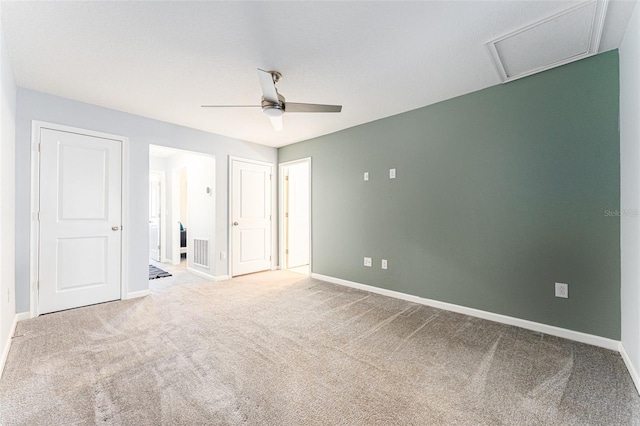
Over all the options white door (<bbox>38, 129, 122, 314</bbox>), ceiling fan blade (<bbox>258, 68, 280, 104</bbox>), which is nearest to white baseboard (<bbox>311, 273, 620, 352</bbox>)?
ceiling fan blade (<bbox>258, 68, 280, 104</bbox>)

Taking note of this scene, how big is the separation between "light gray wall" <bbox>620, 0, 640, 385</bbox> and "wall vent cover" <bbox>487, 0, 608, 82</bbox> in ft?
0.67

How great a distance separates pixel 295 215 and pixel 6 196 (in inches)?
154

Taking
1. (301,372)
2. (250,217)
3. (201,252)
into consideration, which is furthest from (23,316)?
(301,372)

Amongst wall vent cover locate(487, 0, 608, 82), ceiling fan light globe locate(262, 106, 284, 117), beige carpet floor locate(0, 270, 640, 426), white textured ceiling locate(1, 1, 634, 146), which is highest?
white textured ceiling locate(1, 1, 634, 146)

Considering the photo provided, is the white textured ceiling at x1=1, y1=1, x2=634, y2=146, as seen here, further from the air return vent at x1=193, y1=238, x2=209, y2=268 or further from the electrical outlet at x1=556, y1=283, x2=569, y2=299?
the air return vent at x1=193, y1=238, x2=209, y2=268

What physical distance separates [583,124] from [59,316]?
538cm

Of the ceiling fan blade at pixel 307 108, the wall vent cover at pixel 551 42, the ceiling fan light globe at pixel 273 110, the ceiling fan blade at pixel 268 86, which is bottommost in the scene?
the ceiling fan light globe at pixel 273 110

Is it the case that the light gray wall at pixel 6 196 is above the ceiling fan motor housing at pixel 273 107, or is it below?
below

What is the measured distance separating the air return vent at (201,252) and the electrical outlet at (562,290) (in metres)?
4.67

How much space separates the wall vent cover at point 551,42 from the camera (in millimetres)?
1816

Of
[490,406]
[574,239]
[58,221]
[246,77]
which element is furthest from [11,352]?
[574,239]

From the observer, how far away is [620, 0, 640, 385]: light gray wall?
5.90 ft

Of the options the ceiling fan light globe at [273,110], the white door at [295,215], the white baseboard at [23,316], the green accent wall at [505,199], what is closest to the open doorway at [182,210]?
the white door at [295,215]

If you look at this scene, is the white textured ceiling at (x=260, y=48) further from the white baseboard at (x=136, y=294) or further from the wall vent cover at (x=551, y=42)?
the white baseboard at (x=136, y=294)
